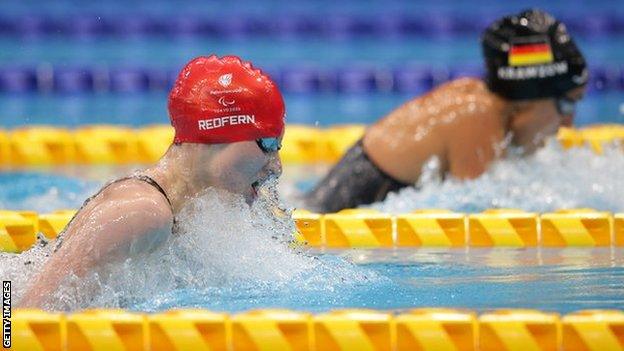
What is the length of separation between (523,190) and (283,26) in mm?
5157

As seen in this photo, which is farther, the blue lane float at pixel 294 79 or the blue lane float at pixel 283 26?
the blue lane float at pixel 283 26

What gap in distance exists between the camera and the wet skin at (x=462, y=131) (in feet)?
16.3

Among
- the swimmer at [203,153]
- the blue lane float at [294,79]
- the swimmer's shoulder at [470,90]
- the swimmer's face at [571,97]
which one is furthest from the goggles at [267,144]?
the blue lane float at [294,79]

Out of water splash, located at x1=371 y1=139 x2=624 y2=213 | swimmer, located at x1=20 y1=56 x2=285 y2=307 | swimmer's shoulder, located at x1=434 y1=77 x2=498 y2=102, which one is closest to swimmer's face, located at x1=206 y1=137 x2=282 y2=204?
swimmer, located at x1=20 y1=56 x2=285 y2=307

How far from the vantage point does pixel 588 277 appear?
380cm

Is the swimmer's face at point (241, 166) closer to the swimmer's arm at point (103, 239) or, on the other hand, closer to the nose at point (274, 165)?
the nose at point (274, 165)

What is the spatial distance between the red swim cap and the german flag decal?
73.2 inches

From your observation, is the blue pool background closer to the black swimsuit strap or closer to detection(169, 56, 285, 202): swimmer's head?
detection(169, 56, 285, 202): swimmer's head

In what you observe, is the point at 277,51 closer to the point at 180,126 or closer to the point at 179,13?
the point at 179,13

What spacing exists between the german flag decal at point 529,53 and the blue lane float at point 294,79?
3514 millimetres

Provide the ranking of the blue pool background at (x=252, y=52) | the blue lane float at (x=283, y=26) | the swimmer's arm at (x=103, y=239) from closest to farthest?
1. the swimmer's arm at (x=103, y=239)
2. the blue pool background at (x=252, y=52)
3. the blue lane float at (x=283, y=26)

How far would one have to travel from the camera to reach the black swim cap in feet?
16.3

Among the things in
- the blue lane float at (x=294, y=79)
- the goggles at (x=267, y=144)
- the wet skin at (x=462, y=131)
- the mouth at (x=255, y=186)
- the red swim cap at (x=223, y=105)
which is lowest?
the mouth at (x=255, y=186)

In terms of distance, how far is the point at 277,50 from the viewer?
9656mm
